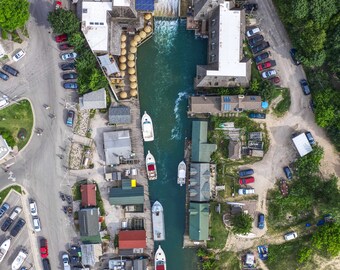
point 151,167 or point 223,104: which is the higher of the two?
point 223,104

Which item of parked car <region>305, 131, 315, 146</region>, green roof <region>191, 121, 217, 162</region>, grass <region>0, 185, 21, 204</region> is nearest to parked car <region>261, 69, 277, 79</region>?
parked car <region>305, 131, 315, 146</region>

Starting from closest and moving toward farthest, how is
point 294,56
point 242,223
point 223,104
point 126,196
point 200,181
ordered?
point 242,223
point 223,104
point 200,181
point 126,196
point 294,56

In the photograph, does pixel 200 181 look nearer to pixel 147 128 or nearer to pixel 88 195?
pixel 147 128

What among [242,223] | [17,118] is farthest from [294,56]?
[17,118]

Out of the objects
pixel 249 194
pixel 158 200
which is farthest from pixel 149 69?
pixel 249 194

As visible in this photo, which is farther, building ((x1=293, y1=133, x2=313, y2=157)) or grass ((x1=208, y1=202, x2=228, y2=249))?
grass ((x1=208, y1=202, x2=228, y2=249))

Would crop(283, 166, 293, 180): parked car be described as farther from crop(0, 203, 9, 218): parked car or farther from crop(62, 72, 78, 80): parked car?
crop(0, 203, 9, 218): parked car

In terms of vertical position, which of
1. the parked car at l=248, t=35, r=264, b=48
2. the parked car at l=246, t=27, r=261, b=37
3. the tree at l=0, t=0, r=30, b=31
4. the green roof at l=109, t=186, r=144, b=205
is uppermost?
the tree at l=0, t=0, r=30, b=31

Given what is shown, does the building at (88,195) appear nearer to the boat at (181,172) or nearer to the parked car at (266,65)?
the boat at (181,172)
